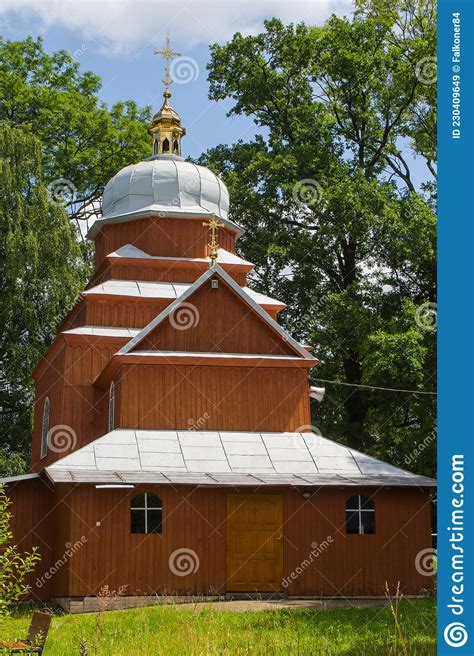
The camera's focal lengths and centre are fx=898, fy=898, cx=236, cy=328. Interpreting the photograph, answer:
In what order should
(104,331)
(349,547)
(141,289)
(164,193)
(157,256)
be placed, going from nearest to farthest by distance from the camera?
(349,547) → (104,331) → (141,289) → (157,256) → (164,193)

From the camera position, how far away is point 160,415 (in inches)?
749

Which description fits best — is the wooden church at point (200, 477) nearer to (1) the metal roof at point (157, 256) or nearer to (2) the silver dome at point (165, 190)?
(1) the metal roof at point (157, 256)

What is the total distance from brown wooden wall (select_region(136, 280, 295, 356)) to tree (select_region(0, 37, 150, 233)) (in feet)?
48.1

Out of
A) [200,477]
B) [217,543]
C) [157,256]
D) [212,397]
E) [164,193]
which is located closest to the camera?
[200,477]

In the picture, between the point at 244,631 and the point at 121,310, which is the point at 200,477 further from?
the point at 121,310

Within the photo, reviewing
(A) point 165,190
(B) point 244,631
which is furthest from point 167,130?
(B) point 244,631

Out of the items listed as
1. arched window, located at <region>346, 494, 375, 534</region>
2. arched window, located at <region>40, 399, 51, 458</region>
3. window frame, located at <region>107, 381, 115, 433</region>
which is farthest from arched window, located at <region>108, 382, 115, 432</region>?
arched window, located at <region>346, 494, 375, 534</region>

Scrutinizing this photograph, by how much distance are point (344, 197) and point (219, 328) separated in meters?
9.89

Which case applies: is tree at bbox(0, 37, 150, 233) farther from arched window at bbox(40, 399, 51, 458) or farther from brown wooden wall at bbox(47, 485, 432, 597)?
brown wooden wall at bbox(47, 485, 432, 597)

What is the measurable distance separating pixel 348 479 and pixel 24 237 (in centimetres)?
1396

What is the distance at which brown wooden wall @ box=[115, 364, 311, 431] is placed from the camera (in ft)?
62.3

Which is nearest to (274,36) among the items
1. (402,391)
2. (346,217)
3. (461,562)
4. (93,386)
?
(346,217)

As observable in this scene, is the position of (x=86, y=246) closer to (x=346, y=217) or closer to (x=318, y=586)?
(x=346, y=217)

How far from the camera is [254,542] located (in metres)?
17.5
